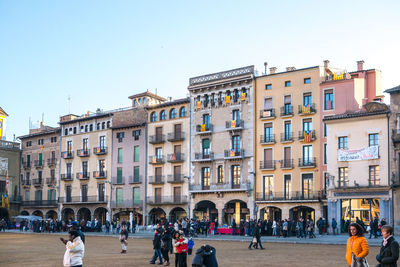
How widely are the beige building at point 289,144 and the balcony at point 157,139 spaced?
11.7 meters

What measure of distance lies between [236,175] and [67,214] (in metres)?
26.7

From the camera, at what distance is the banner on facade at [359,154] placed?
43.5 m

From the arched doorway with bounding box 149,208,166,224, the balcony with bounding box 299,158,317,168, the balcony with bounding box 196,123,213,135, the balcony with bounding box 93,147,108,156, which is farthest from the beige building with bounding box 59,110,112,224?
the balcony with bounding box 299,158,317,168

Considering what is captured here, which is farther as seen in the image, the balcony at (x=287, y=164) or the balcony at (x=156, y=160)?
the balcony at (x=156, y=160)

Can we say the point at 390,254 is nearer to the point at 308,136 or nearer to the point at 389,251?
the point at 389,251

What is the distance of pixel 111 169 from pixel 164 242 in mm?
45368

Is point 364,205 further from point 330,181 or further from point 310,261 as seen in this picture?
point 310,261

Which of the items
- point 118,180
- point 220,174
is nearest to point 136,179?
point 118,180

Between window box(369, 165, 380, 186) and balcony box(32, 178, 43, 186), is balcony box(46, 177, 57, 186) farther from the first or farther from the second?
window box(369, 165, 380, 186)

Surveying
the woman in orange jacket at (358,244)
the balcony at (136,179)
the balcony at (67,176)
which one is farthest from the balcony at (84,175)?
the woman in orange jacket at (358,244)

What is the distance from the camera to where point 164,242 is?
2083 centimetres

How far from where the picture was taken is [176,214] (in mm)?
60000

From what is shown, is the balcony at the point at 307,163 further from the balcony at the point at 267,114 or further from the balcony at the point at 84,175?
the balcony at the point at 84,175

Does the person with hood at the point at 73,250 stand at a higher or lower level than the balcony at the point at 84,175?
lower
